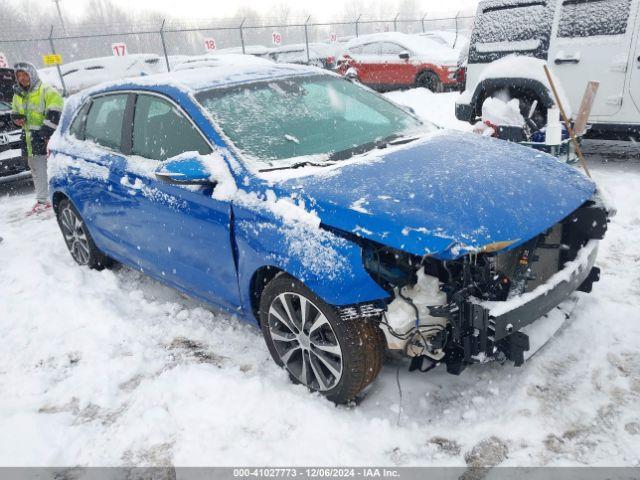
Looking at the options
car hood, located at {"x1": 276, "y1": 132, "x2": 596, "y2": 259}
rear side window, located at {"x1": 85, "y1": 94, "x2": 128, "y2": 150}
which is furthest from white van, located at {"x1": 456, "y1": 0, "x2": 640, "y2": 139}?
rear side window, located at {"x1": 85, "y1": 94, "x2": 128, "y2": 150}

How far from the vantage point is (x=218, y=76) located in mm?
3555

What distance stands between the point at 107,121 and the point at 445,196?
9.69ft

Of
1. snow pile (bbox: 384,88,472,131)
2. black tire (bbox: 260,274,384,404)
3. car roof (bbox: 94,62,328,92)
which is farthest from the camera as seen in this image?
snow pile (bbox: 384,88,472,131)

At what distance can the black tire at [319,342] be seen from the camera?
2.56 m

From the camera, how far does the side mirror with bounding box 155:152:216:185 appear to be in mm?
2859

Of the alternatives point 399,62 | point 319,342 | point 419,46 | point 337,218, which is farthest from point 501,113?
point 419,46

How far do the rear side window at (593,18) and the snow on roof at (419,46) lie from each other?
23.9 ft

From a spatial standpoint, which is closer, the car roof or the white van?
the car roof

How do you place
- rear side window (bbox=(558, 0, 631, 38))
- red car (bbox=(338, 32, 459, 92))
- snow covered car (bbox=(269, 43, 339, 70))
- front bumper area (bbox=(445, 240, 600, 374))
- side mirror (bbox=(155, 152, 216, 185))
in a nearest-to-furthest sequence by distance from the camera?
front bumper area (bbox=(445, 240, 600, 374)) → side mirror (bbox=(155, 152, 216, 185)) → rear side window (bbox=(558, 0, 631, 38)) → red car (bbox=(338, 32, 459, 92)) → snow covered car (bbox=(269, 43, 339, 70))

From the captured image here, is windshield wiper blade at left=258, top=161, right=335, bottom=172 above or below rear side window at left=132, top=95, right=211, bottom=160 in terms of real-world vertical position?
below

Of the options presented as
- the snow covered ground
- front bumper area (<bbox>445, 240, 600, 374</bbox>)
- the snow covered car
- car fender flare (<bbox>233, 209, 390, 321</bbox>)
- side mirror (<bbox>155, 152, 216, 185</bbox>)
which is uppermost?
side mirror (<bbox>155, 152, 216, 185</bbox>)

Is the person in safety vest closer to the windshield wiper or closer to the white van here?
the windshield wiper

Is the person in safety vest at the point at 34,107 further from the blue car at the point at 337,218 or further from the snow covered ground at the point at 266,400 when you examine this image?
the snow covered ground at the point at 266,400

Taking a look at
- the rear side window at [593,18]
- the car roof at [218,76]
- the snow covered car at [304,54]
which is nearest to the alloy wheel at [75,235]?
the car roof at [218,76]
